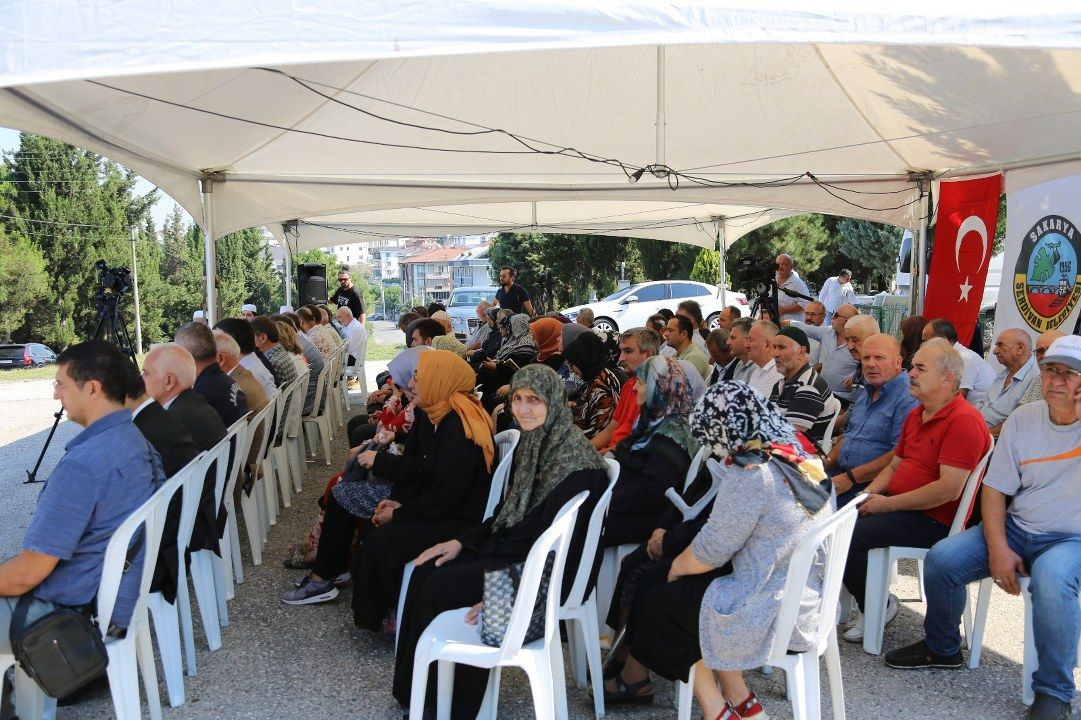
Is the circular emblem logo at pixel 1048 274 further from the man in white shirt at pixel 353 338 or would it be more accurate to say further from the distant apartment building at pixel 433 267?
the distant apartment building at pixel 433 267

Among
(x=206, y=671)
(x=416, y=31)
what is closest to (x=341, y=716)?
(x=206, y=671)

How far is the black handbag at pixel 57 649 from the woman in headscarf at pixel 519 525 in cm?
94

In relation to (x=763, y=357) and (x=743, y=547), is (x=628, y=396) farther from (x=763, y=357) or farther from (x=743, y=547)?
(x=743, y=547)

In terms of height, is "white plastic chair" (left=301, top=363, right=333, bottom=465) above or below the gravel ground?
above

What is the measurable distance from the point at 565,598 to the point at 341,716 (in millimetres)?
841

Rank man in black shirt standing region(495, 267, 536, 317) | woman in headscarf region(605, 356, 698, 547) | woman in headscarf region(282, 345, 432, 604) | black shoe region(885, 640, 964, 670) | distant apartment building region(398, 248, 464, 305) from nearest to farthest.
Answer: black shoe region(885, 640, 964, 670)
woman in headscarf region(605, 356, 698, 547)
woman in headscarf region(282, 345, 432, 604)
man in black shirt standing region(495, 267, 536, 317)
distant apartment building region(398, 248, 464, 305)

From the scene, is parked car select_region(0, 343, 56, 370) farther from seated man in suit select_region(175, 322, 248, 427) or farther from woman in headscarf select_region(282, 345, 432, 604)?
woman in headscarf select_region(282, 345, 432, 604)

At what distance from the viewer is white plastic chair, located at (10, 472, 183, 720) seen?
244 centimetres

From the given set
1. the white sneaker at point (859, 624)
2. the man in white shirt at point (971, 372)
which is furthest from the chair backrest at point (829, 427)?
the man in white shirt at point (971, 372)

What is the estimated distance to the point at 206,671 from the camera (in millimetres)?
3326

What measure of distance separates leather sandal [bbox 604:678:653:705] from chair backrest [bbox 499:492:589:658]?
55 cm

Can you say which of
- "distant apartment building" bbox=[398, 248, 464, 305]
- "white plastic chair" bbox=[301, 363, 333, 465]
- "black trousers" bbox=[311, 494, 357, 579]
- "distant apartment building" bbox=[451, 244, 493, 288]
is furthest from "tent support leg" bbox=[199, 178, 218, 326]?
"distant apartment building" bbox=[398, 248, 464, 305]

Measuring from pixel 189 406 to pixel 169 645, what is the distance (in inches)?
37.7

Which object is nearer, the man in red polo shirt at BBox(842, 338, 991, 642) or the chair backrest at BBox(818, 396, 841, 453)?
the man in red polo shirt at BBox(842, 338, 991, 642)
